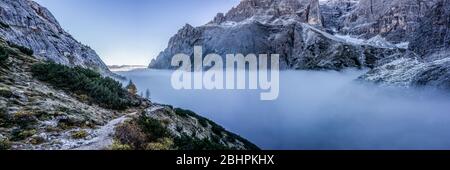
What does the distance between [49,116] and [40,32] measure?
6024 cm

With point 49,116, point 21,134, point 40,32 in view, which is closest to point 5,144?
point 21,134

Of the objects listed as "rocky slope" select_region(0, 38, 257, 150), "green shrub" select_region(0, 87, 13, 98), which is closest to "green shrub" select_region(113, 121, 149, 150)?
"rocky slope" select_region(0, 38, 257, 150)

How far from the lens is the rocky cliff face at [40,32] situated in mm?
61281

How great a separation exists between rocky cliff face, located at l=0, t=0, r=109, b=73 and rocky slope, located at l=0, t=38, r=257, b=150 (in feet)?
118

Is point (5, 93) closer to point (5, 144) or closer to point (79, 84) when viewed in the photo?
point (5, 144)

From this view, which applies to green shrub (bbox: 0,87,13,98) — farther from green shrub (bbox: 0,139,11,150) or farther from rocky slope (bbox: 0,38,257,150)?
green shrub (bbox: 0,139,11,150)

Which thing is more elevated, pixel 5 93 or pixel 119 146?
pixel 5 93

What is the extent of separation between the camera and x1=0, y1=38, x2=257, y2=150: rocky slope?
47.8 feet

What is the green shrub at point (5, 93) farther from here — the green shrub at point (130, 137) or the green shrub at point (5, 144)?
the green shrub at point (130, 137)

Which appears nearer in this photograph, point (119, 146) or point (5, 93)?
point (119, 146)

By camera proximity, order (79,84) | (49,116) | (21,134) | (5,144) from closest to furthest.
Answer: (5,144) → (21,134) → (49,116) → (79,84)

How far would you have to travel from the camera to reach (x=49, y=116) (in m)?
17.4

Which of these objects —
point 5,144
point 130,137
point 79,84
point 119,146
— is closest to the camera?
point 5,144

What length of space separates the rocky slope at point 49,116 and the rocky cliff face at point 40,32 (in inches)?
1410
